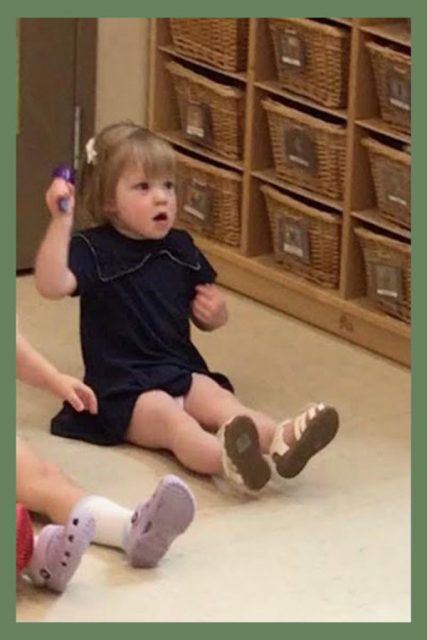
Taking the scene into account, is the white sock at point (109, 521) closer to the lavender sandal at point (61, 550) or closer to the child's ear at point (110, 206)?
the lavender sandal at point (61, 550)

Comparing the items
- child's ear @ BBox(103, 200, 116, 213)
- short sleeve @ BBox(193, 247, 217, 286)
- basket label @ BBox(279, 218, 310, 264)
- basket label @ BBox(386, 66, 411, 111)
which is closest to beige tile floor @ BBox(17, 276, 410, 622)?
basket label @ BBox(279, 218, 310, 264)

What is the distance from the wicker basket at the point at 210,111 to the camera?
3125 mm

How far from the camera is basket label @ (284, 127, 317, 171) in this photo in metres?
2.99

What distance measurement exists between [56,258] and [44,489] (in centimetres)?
37

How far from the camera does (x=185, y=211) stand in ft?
10.7

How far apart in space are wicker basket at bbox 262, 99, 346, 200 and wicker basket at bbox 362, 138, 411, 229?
7 cm

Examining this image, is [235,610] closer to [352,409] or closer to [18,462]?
[18,462]

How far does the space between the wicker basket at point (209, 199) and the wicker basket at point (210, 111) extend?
0.04 meters

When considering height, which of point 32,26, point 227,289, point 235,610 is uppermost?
point 32,26

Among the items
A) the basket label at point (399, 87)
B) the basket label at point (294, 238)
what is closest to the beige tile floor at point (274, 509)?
the basket label at point (294, 238)

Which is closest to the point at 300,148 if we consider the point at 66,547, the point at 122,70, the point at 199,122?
the point at 199,122

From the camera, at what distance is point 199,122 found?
3.20 metres

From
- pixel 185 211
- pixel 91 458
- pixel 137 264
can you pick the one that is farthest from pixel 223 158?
pixel 91 458

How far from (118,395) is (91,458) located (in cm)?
10
